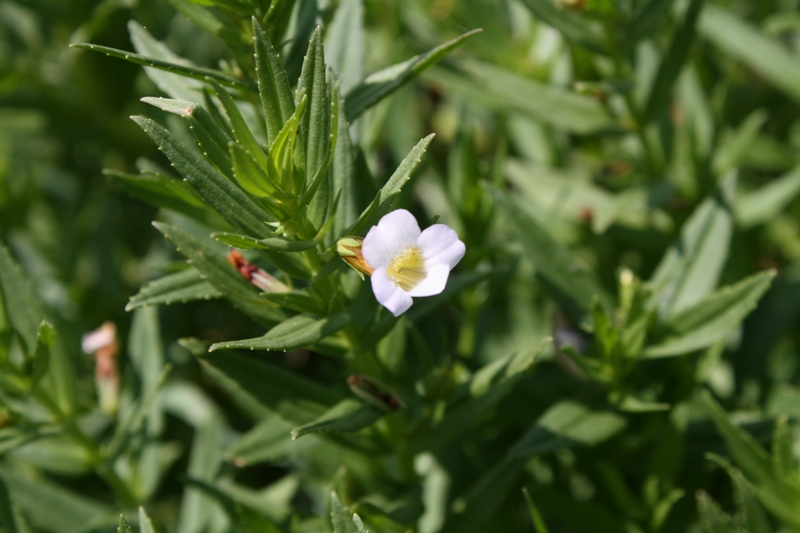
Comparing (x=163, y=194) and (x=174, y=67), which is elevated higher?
(x=174, y=67)

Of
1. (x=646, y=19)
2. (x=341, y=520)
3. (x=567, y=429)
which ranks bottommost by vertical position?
(x=567, y=429)

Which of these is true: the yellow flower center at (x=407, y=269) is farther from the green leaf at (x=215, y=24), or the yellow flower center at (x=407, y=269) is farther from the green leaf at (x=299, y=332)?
the green leaf at (x=215, y=24)

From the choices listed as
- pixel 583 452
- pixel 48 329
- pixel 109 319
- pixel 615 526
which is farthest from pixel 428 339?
pixel 109 319

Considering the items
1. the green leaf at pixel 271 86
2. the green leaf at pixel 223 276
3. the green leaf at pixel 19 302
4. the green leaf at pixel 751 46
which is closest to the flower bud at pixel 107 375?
the green leaf at pixel 19 302

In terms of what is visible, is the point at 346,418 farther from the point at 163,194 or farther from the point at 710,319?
the point at 710,319

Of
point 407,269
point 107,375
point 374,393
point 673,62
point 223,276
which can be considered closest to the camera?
point 407,269

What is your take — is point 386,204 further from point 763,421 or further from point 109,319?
point 109,319

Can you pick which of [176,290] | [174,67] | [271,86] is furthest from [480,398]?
[174,67]
